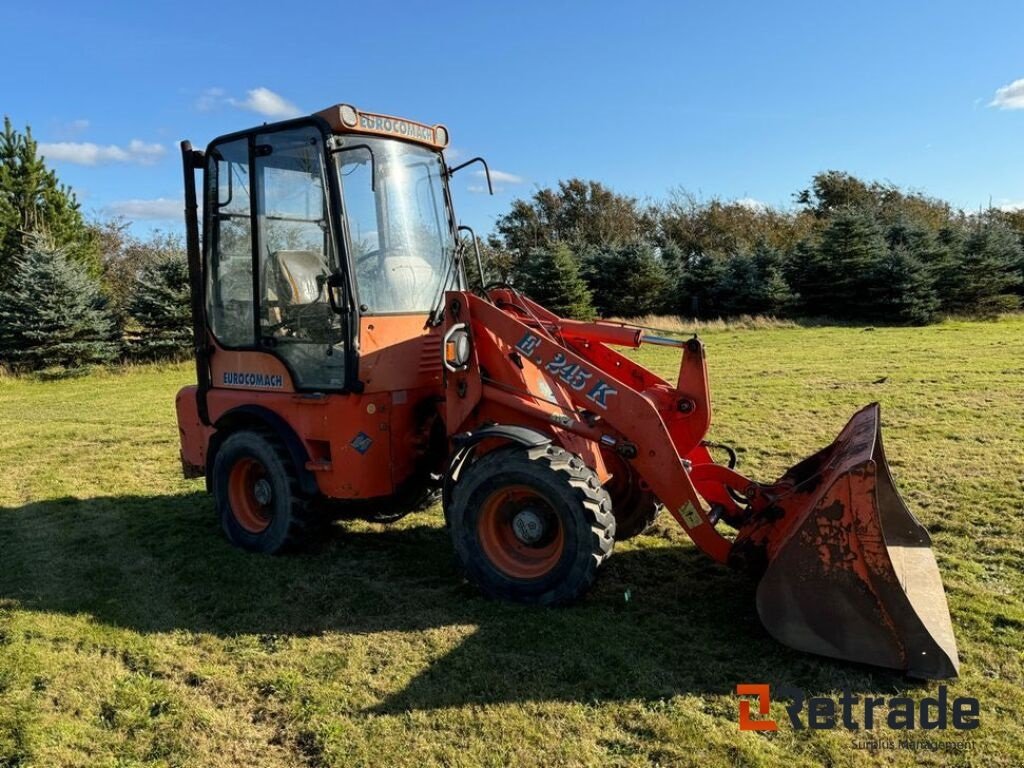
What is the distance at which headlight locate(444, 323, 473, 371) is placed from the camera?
192 inches

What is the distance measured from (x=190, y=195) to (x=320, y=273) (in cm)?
130

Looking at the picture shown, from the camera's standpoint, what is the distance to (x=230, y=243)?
5.69 metres

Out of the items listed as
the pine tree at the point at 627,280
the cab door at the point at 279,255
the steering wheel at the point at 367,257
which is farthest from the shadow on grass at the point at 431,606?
the pine tree at the point at 627,280

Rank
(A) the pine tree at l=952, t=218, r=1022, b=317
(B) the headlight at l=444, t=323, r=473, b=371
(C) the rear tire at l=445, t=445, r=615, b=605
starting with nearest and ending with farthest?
1. (C) the rear tire at l=445, t=445, r=615, b=605
2. (B) the headlight at l=444, t=323, r=473, b=371
3. (A) the pine tree at l=952, t=218, r=1022, b=317

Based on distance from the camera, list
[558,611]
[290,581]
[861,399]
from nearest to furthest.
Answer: [558,611] → [290,581] → [861,399]

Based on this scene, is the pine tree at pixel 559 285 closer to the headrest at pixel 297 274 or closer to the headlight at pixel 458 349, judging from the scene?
the headrest at pixel 297 274

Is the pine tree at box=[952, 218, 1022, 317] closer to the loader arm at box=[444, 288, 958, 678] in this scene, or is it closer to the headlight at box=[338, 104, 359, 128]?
the loader arm at box=[444, 288, 958, 678]

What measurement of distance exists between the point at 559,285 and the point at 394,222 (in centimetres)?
1982

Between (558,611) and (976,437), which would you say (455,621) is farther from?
(976,437)

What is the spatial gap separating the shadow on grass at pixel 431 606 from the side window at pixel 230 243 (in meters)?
1.71

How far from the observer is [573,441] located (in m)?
4.78

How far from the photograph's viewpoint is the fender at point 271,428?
17.4 feet

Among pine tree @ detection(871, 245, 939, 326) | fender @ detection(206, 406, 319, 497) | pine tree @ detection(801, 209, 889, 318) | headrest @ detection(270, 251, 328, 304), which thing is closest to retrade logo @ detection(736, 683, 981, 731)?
fender @ detection(206, 406, 319, 497)

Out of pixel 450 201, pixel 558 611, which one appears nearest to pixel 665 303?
pixel 450 201
